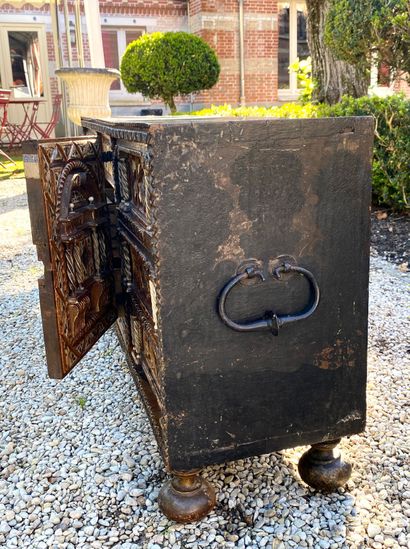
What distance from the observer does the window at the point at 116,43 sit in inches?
599

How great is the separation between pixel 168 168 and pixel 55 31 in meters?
10.9

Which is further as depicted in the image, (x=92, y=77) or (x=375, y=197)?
(x=375, y=197)

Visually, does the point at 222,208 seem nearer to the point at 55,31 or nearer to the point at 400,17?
the point at 400,17

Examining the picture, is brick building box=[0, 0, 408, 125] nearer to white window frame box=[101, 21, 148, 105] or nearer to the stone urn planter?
white window frame box=[101, 21, 148, 105]

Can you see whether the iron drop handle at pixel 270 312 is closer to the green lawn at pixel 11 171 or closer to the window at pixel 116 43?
the green lawn at pixel 11 171

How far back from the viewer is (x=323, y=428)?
1.79 metres

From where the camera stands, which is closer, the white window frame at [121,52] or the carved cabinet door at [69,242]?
the carved cabinet door at [69,242]

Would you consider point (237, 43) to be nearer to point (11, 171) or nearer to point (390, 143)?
point (11, 171)

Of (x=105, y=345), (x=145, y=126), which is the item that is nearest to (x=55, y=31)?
(x=105, y=345)

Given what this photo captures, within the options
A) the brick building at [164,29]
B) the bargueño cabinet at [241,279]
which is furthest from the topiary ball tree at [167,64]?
the bargueño cabinet at [241,279]

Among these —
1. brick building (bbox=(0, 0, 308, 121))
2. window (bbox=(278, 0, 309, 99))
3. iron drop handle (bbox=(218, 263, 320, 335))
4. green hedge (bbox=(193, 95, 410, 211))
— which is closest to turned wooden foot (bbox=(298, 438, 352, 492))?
iron drop handle (bbox=(218, 263, 320, 335))

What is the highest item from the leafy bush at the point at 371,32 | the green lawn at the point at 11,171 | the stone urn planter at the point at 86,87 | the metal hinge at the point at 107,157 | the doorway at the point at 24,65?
the doorway at the point at 24,65

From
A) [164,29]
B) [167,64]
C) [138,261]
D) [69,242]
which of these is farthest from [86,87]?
[164,29]

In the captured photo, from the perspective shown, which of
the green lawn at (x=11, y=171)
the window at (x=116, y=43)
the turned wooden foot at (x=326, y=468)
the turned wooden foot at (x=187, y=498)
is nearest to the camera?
the turned wooden foot at (x=187, y=498)
